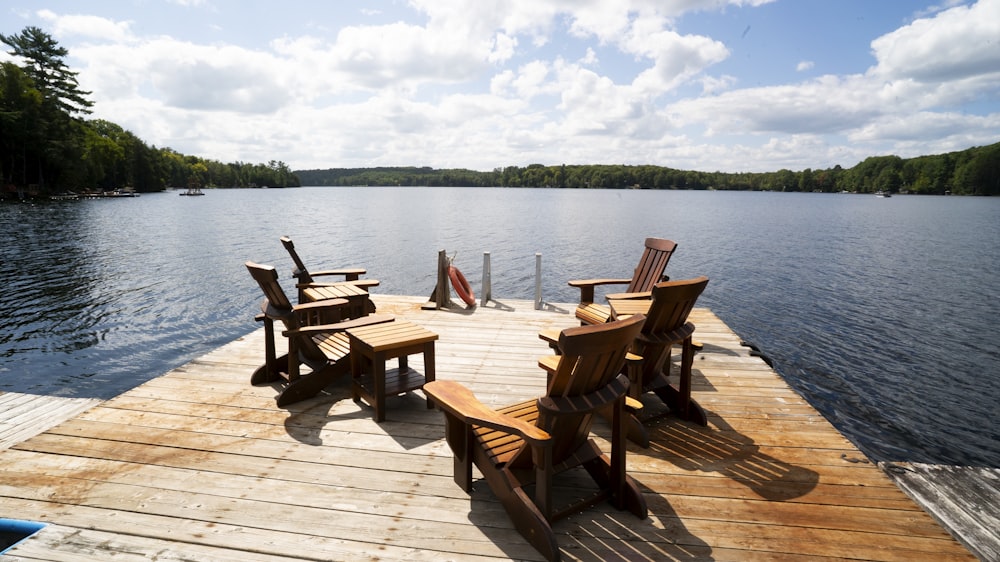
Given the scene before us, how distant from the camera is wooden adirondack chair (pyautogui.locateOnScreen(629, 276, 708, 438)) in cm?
371

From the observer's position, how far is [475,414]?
8.23 ft

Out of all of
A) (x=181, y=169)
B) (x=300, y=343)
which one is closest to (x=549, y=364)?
(x=300, y=343)

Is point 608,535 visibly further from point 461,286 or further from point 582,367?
point 461,286

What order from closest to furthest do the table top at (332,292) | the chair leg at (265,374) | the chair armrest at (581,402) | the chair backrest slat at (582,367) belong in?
the chair backrest slat at (582,367), the chair armrest at (581,402), the chair leg at (265,374), the table top at (332,292)

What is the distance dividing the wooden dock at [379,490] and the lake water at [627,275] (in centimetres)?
436

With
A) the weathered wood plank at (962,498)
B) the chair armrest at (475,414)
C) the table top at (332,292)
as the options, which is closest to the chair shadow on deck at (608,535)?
the chair armrest at (475,414)

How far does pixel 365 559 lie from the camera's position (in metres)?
2.43

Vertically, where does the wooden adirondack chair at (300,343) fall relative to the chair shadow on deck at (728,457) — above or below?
above

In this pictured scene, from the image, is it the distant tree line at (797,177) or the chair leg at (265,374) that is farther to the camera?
the distant tree line at (797,177)

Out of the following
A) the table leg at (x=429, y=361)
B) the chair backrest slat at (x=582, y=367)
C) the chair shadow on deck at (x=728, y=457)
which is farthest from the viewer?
the table leg at (x=429, y=361)

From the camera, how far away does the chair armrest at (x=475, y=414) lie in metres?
2.31

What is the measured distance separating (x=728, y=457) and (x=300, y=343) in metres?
3.72

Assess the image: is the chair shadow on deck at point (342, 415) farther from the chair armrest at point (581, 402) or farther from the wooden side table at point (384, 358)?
the chair armrest at point (581, 402)

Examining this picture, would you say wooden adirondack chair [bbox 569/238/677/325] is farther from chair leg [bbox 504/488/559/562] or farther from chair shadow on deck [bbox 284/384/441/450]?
chair leg [bbox 504/488/559/562]
